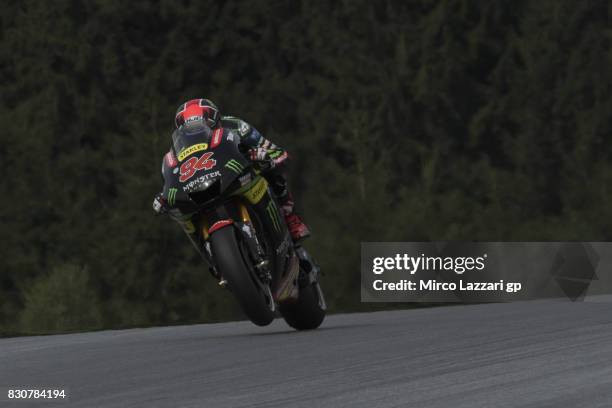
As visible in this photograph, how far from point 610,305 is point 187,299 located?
34249 mm

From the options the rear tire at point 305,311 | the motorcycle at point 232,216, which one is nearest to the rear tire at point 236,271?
the motorcycle at point 232,216

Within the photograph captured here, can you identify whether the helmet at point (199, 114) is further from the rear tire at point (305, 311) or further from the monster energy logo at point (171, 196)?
the rear tire at point (305, 311)

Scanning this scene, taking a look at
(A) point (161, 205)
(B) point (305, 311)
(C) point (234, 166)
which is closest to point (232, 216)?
(C) point (234, 166)

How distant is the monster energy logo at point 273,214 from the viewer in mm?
10078

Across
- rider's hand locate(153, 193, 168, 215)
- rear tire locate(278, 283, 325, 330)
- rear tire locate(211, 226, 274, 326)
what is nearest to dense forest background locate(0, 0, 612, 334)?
rear tire locate(278, 283, 325, 330)

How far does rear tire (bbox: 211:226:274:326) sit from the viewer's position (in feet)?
30.7

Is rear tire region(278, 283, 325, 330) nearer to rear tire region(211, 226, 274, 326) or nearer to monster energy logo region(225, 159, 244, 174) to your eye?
rear tire region(211, 226, 274, 326)

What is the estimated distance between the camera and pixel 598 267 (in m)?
15.3

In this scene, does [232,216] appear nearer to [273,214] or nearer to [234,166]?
[234,166]

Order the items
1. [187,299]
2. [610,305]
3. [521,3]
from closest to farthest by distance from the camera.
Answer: [610,305] < [187,299] < [521,3]

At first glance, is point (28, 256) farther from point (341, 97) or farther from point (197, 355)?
point (197, 355)

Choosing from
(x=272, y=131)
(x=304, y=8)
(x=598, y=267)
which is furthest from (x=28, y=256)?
(x=598, y=267)

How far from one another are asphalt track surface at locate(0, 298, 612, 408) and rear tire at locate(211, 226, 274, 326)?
27 cm

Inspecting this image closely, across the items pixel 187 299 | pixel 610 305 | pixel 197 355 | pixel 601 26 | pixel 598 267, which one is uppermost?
pixel 197 355
